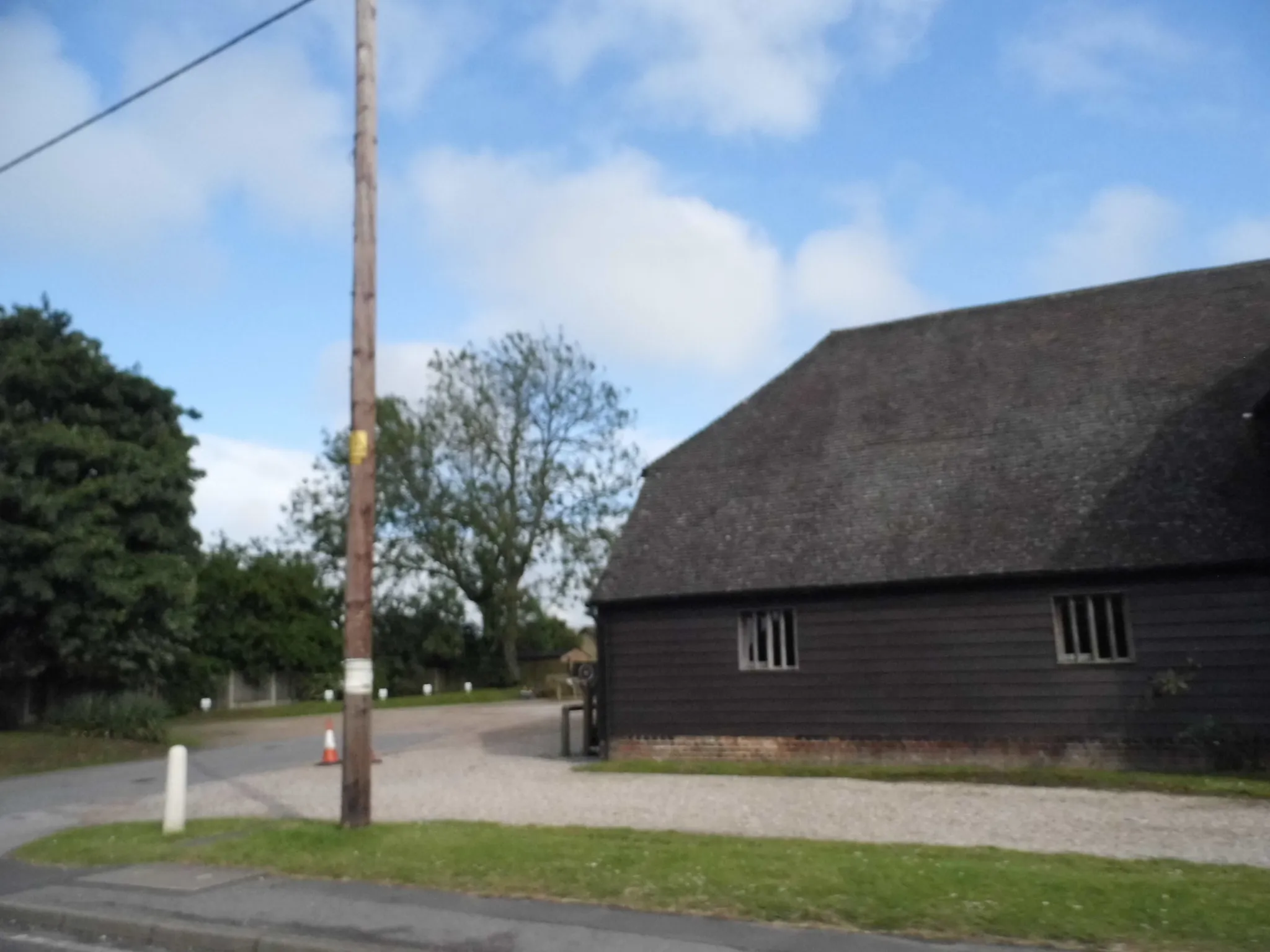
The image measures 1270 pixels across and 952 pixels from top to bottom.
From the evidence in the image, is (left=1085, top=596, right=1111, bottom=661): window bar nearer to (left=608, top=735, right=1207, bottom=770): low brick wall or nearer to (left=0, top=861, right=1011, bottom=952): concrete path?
(left=608, top=735, right=1207, bottom=770): low brick wall

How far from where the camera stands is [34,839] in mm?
12055

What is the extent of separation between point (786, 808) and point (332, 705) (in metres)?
31.1

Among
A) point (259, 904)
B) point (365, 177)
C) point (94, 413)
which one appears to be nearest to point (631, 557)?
point (365, 177)

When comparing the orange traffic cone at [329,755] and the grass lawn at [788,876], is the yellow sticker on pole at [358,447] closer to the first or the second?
the grass lawn at [788,876]

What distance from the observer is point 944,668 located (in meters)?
16.5

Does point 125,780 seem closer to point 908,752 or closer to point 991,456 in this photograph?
point 908,752

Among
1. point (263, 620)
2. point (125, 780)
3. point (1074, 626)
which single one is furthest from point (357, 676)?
point (263, 620)

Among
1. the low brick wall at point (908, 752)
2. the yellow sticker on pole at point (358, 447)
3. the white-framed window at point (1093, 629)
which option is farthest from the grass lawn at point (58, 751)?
the white-framed window at point (1093, 629)

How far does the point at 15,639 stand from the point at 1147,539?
22457mm

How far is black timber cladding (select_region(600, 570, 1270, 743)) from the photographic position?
14938 mm

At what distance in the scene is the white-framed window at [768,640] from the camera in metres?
17.8

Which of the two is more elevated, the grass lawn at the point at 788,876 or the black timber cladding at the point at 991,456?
the black timber cladding at the point at 991,456

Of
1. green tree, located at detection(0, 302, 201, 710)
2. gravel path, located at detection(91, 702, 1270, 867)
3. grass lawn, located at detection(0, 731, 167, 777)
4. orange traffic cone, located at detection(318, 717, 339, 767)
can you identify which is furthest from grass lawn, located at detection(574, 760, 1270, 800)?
green tree, located at detection(0, 302, 201, 710)

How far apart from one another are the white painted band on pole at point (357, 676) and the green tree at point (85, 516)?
598 inches
